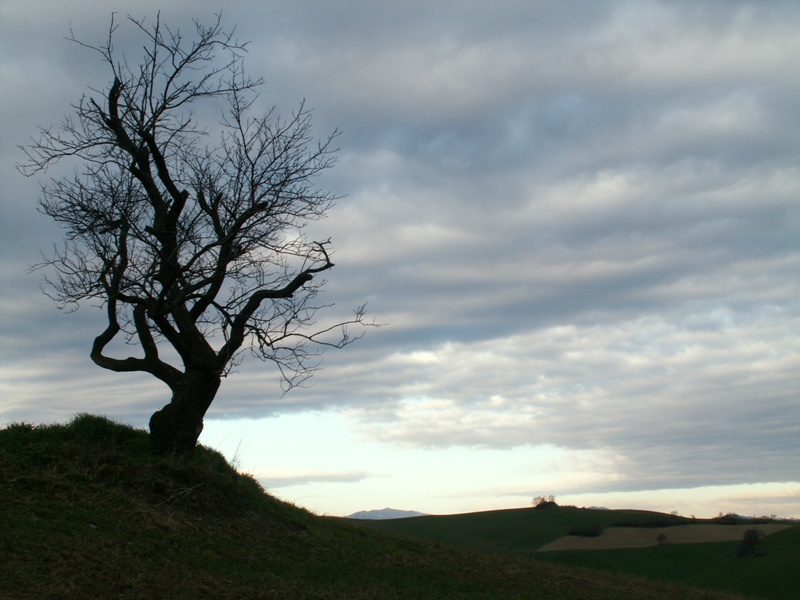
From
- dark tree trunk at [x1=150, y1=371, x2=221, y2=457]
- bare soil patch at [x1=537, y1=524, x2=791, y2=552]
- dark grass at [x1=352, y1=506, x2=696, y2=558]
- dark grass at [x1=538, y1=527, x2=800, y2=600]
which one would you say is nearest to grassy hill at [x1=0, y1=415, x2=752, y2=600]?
dark tree trunk at [x1=150, y1=371, x2=221, y2=457]

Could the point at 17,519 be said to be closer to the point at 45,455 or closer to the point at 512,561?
the point at 45,455

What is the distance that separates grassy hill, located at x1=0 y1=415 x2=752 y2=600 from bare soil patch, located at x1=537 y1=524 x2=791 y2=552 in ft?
72.8

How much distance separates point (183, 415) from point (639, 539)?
31.1 metres

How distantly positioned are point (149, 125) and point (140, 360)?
4429 millimetres

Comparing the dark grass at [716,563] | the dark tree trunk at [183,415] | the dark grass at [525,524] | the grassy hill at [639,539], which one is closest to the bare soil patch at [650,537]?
the grassy hill at [639,539]

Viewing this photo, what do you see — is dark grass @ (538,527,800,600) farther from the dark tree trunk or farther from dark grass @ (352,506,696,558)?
the dark tree trunk

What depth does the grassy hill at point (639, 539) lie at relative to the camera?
27.3m

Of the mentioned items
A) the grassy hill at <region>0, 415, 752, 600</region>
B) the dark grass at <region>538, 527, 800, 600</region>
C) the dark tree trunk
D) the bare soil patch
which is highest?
the dark tree trunk

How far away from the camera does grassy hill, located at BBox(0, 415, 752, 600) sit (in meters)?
8.80

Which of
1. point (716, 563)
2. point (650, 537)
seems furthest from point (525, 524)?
point (716, 563)

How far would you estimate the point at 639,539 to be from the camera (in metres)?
37.4

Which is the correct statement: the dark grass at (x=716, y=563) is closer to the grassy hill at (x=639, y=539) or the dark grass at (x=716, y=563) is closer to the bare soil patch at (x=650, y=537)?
the grassy hill at (x=639, y=539)

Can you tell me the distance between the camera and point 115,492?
37.9ft

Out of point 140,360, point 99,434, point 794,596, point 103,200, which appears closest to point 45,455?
point 99,434
